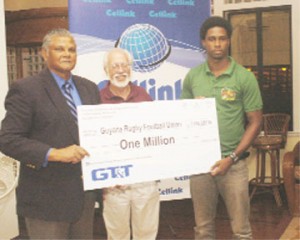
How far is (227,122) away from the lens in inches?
94.3

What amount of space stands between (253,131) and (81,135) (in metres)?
0.95

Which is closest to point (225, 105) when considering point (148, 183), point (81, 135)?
point (148, 183)

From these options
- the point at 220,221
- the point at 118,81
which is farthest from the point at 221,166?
the point at 220,221

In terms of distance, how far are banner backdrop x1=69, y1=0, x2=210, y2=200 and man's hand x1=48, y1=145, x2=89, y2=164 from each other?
4.14ft

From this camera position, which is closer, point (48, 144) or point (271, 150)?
point (48, 144)

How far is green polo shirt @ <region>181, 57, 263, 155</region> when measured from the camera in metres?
2.37

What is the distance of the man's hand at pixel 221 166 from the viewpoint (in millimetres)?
2342

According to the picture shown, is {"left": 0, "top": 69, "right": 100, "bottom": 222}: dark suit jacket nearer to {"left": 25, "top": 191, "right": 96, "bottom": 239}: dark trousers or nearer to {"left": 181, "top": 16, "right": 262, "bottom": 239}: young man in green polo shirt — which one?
{"left": 25, "top": 191, "right": 96, "bottom": 239}: dark trousers

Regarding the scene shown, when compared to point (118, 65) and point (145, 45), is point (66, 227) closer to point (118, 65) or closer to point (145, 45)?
point (118, 65)

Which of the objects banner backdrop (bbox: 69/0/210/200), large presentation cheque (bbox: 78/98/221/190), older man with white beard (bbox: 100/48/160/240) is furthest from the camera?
banner backdrop (bbox: 69/0/210/200)

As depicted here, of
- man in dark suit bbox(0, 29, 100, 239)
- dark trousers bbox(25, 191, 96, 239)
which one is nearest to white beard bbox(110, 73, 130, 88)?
man in dark suit bbox(0, 29, 100, 239)

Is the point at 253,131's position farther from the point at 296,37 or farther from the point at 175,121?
the point at 296,37

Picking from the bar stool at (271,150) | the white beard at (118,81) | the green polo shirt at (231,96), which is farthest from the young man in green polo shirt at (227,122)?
the bar stool at (271,150)

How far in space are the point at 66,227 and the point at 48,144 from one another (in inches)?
15.4
